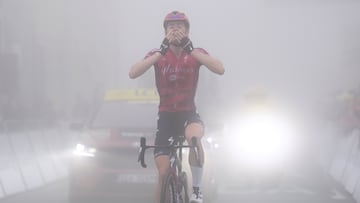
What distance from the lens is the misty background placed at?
26.6 meters

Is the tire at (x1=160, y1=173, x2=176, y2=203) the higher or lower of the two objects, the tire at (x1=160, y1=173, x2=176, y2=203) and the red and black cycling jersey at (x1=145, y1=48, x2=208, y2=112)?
the lower

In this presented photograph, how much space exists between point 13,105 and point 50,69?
544cm

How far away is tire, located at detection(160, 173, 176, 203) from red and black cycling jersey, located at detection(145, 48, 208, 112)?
64 cm

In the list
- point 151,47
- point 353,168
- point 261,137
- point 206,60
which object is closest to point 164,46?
point 206,60

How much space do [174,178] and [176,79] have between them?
2.66 feet

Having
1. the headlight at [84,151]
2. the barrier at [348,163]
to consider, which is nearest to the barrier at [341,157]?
the barrier at [348,163]

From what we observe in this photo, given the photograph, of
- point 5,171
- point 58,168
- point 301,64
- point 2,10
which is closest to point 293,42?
point 301,64

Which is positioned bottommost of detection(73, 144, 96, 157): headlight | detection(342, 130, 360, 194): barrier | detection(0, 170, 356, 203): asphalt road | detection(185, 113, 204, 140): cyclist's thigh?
A: detection(0, 170, 356, 203): asphalt road

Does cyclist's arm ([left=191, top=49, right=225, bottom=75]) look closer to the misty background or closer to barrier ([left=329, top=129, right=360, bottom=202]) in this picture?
the misty background

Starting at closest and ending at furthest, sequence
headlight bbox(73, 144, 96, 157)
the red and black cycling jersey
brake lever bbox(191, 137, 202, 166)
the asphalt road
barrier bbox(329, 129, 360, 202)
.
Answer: brake lever bbox(191, 137, 202, 166), the red and black cycling jersey, headlight bbox(73, 144, 96, 157), the asphalt road, barrier bbox(329, 129, 360, 202)

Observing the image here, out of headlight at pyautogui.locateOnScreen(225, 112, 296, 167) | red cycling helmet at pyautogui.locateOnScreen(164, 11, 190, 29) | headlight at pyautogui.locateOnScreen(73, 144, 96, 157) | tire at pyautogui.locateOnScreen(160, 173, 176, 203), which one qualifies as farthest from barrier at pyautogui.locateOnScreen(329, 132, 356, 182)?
tire at pyautogui.locateOnScreen(160, 173, 176, 203)

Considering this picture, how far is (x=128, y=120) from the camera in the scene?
11078mm

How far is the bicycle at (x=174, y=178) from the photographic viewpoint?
5.94m

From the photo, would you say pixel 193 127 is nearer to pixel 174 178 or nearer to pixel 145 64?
pixel 174 178
